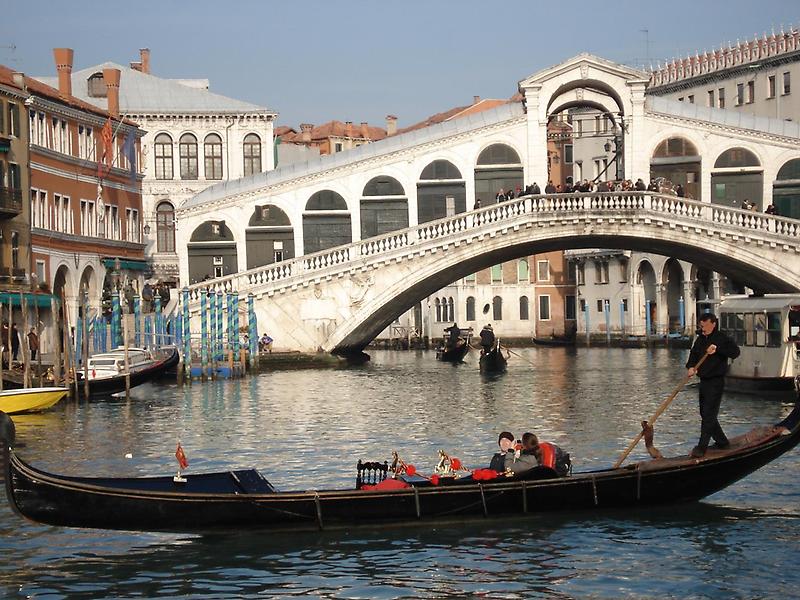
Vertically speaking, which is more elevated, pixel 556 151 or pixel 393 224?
pixel 556 151

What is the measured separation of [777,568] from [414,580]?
106 inches

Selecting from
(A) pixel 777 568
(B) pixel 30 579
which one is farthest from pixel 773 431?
(B) pixel 30 579

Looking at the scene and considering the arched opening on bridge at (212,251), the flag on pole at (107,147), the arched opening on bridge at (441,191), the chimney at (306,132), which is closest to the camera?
the arched opening on bridge at (441,191)

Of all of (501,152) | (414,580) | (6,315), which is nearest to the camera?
A: (414,580)

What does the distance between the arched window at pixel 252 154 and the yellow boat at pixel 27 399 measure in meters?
25.7

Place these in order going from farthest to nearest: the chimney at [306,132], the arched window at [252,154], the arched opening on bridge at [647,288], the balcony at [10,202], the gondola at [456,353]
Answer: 1. the chimney at [306,132]
2. the arched opening on bridge at [647,288]
3. the arched window at [252,154]
4. the gondola at [456,353]
5. the balcony at [10,202]

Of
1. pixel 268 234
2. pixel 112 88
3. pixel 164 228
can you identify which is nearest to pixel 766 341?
pixel 268 234

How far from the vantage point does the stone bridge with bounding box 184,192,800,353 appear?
32.9 metres

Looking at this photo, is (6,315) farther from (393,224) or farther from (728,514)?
(728,514)

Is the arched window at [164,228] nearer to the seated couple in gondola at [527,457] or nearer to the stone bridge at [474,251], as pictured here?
the stone bridge at [474,251]

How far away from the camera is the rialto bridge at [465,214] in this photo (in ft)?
108

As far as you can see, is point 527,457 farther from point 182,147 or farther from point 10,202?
point 182,147

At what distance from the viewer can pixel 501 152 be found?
35719 millimetres

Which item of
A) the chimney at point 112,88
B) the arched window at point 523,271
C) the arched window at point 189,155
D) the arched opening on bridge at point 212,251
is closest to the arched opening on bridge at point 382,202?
the arched opening on bridge at point 212,251
